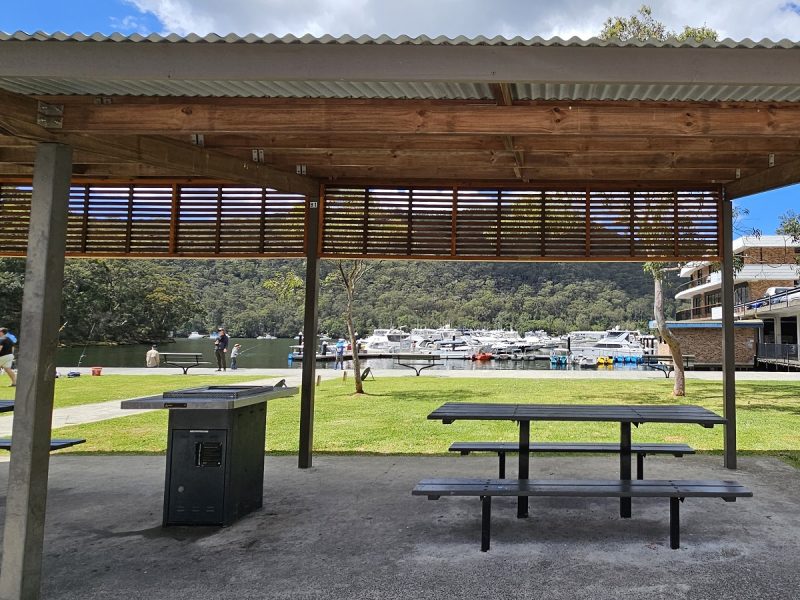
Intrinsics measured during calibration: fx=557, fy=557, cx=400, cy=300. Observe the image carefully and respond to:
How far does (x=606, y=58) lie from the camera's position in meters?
2.67

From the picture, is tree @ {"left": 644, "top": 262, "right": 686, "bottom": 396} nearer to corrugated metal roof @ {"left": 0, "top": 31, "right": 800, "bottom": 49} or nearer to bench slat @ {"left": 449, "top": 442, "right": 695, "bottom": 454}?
bench slat @ {"left": 449, "top": 442, "right": 695, "bottom": 454}

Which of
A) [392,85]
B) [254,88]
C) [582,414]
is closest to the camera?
[392,85]

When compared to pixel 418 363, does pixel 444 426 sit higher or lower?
higher

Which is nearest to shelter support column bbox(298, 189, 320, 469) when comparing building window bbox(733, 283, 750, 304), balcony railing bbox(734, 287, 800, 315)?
balcony railing bbox(734, 287, 800, 315)

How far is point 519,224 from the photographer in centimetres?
605

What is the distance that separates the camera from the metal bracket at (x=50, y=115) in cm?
331

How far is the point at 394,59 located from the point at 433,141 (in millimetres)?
1868

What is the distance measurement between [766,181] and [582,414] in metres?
3.13

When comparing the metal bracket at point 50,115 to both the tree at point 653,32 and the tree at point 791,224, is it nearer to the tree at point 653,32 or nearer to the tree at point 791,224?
the tree at point 653,32

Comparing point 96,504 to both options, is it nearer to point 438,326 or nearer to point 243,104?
point 243,104

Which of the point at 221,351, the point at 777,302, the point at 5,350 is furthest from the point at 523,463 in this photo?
the point at 777,302

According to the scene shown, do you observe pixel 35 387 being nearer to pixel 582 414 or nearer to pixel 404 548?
pixel 404 548

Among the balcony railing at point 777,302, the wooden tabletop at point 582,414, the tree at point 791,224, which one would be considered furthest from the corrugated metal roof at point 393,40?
the balcony railing at point 777,302

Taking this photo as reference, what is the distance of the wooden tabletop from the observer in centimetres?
401
